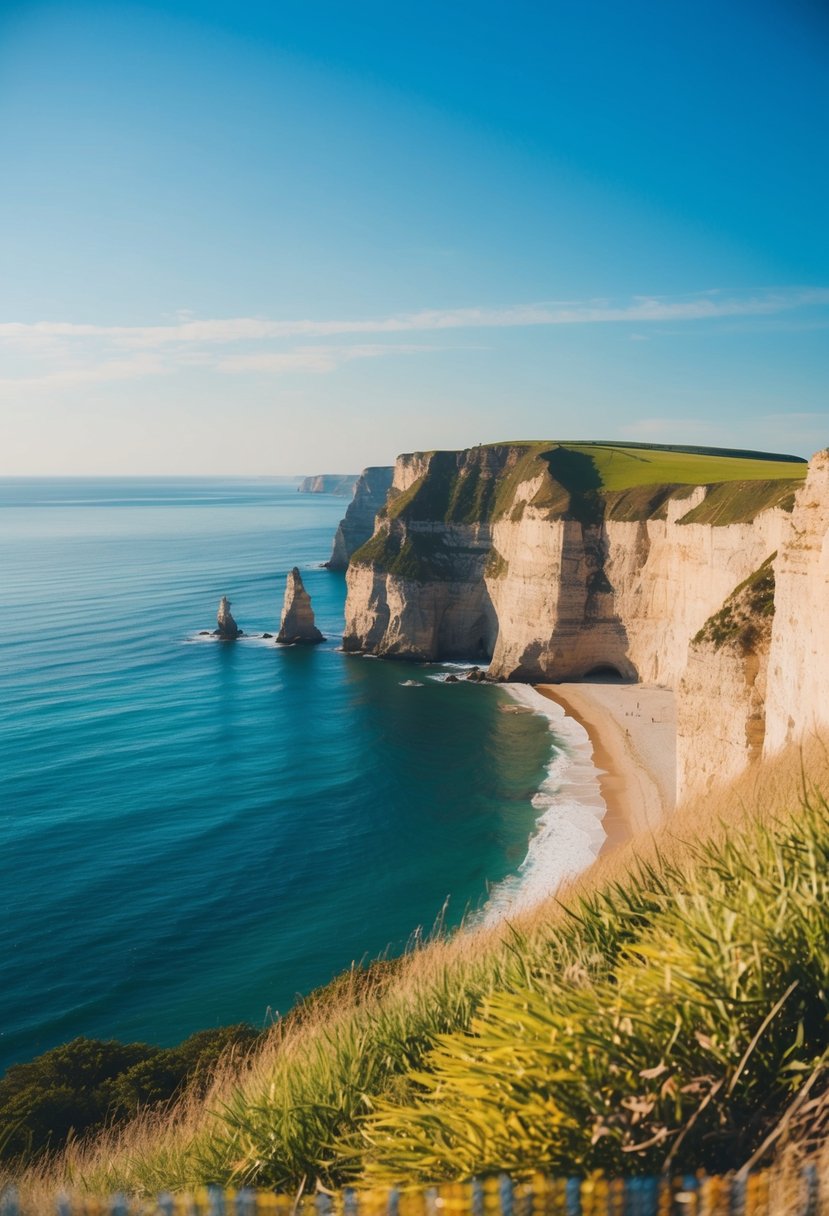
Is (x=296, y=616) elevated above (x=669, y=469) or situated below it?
below

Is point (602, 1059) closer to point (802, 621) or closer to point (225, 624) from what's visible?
point (802, 621)

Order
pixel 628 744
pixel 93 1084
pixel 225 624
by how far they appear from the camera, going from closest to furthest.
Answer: pixel 93 1084 < pixel 628 744 < pixel 225 624

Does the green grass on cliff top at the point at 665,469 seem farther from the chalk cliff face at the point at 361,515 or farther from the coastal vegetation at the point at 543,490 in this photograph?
the chalk cliff face at the point at 361,515

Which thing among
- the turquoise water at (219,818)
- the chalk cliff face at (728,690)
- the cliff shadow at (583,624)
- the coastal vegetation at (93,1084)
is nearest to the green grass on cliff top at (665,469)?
the cliff shadow at (583,624)

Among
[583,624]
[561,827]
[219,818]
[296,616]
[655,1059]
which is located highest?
[655,1059]

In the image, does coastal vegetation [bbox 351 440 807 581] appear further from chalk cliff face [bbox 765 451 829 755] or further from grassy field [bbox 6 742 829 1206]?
grassy field [bbox 6 742 829 1206]

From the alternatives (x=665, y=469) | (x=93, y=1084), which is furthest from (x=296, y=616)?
(x=93, y=1084)

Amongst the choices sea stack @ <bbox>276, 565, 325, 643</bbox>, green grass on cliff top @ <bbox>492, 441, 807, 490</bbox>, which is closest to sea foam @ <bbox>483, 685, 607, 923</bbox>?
green grass on cliff top @ <bbox>492, 441, 807, 490</bbox>

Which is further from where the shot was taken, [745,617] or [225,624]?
[225,624]
